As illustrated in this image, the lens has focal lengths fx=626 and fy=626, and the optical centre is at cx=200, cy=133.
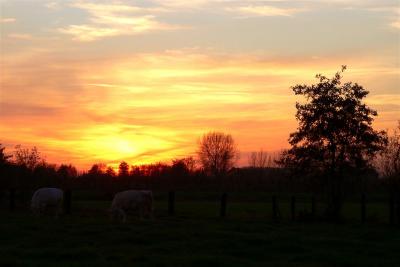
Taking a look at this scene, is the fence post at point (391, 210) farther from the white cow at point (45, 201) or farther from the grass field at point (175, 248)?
the white cow at point (45, 201)

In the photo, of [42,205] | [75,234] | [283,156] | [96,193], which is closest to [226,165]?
[96,193]

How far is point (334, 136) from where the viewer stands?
35125 mm

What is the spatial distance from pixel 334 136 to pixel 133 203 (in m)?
13.2

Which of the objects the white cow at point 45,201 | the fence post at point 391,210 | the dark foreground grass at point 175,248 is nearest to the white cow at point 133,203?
the white cow at point 45,201

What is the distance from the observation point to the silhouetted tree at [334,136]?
35.0 metres

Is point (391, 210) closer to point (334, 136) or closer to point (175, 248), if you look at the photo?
point (334, 136)

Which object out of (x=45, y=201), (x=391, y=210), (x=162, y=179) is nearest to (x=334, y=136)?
(x=391, y=210)

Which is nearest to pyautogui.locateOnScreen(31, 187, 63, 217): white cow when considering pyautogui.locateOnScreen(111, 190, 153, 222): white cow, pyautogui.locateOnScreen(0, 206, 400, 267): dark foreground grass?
pyautogui.locateOnScreen(111, 190, 153, 222): white cow

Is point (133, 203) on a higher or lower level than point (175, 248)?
higher

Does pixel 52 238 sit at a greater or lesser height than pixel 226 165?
lesser

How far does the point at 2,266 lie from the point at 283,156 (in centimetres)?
2418

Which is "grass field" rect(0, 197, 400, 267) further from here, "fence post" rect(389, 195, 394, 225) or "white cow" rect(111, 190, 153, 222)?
"fence post" rect(389, 195, 394, 225)

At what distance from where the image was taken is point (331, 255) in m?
16.1

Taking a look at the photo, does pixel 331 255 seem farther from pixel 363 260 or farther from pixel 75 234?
pixel 75 234
